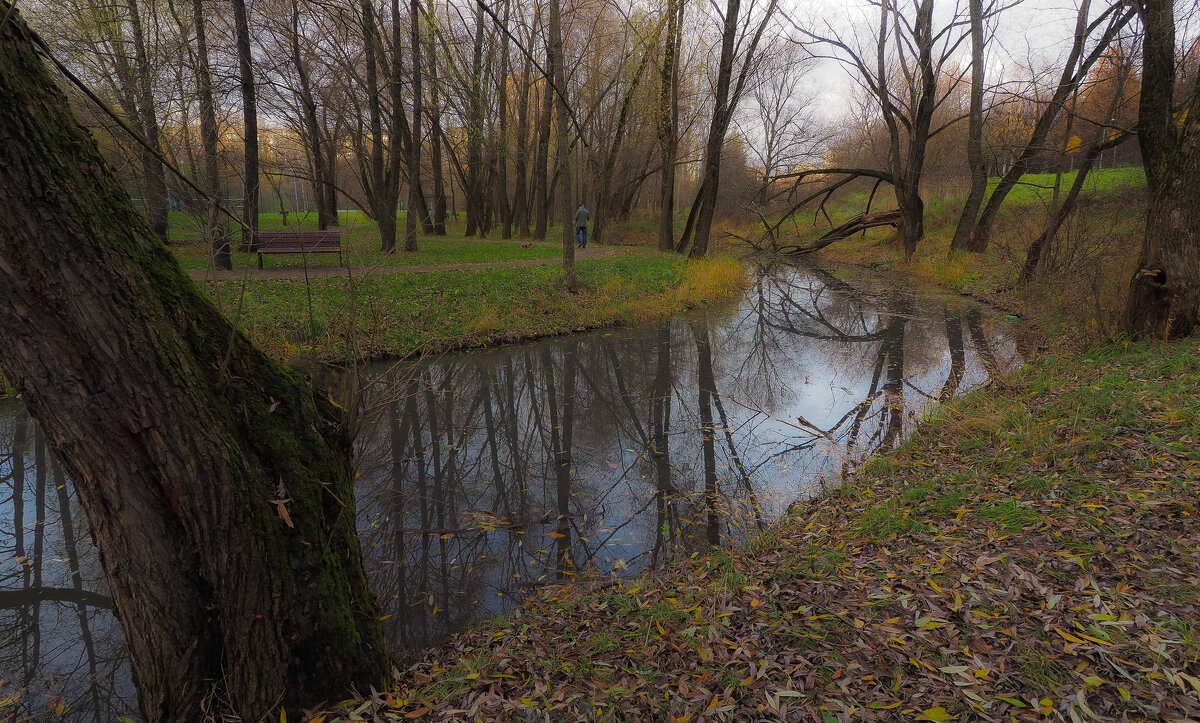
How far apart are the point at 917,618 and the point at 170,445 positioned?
130 inches

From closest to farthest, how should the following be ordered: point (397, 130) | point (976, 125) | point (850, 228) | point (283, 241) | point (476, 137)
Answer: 1. point (283, 241)
2. point (976, 125)
3. point (397, 130)
4. point (476, 137)
5. point (850, 228)

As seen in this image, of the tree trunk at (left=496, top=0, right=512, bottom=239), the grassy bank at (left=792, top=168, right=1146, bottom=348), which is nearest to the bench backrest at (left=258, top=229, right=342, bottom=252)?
the tree trunk at (left=496, top=0, right=512, bottom=239)

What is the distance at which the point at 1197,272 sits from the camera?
695 centimetres

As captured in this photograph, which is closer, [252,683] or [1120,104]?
[252,683]

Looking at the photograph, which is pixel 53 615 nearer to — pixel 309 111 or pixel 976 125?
pixel 309 111

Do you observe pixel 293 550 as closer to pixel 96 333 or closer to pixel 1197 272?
pixel 96 333

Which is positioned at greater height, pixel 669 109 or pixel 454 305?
pixel 669 109

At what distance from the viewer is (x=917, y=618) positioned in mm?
3002

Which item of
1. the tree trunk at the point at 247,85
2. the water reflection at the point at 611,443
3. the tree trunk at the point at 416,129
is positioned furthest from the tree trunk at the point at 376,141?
the water reflection at the point at 611,443

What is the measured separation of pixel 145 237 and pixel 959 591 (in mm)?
3939

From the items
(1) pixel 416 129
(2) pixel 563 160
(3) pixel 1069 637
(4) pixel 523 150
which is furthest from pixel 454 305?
(4) pixel 523 150

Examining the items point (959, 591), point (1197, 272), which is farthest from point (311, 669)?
point (1197, 272)

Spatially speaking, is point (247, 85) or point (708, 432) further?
point (247, 85)

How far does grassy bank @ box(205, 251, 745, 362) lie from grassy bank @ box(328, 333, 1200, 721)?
4.40 metres
